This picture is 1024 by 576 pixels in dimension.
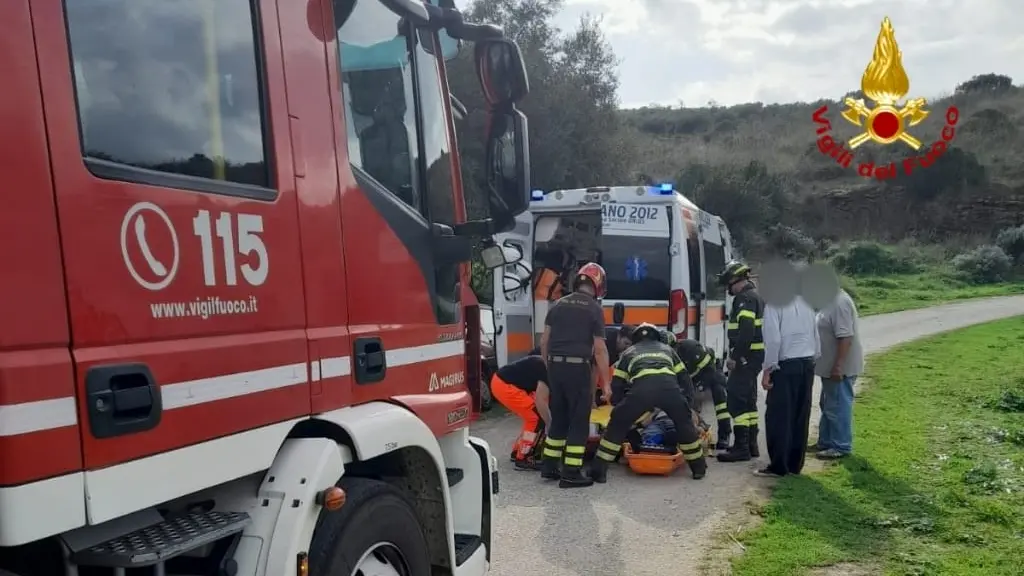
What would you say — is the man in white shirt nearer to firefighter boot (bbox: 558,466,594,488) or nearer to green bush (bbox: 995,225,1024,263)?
firefighter boot (bbox: 558,466,594,488)

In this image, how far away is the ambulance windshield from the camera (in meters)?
9.09

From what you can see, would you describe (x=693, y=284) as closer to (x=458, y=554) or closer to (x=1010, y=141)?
(x=458, y=554)

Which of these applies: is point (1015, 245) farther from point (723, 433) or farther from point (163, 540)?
point (163, 540)

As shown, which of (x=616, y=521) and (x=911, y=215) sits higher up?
(x=911, y=215)

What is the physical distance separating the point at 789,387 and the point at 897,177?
1742 inches

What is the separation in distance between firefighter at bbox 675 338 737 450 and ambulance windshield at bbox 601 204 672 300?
43.9 inches

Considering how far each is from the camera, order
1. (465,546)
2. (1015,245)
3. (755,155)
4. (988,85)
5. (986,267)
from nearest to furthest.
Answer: (465,546) → (986,267) → (1015,245) → (755,155) → (988,85)

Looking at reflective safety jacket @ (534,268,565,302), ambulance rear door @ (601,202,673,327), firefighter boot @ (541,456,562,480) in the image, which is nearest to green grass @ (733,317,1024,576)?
Answer: firefighter boot @ (541,456,562,480)

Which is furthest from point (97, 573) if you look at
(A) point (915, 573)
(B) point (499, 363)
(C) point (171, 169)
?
(B) point (499, 363)

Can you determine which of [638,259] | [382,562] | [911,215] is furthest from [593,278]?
[911,215]

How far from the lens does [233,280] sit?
2287 millimetres

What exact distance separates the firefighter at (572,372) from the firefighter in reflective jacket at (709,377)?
148 cm

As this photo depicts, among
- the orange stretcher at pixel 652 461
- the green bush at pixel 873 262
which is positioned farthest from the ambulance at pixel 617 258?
the green bush at pixel 873 262

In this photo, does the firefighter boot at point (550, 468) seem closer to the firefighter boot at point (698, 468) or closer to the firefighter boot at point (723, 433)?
the firefighter boot at point (698, 468)
